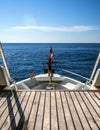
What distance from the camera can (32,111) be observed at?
4.22 metres

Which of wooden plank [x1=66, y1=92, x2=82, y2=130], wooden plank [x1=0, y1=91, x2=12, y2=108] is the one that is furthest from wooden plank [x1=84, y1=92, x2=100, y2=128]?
wooden plank [x1=0, y1=91, x2=12, y2=108]

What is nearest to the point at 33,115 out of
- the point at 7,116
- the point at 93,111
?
the point at 7,116

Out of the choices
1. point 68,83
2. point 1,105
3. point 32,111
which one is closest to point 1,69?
point 1,105

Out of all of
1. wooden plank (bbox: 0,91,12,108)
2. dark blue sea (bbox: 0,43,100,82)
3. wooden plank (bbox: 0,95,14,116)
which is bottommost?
dark blue sea (bbox: 0,43,100,82)

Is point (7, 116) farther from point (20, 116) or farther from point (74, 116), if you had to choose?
point (74, 116)

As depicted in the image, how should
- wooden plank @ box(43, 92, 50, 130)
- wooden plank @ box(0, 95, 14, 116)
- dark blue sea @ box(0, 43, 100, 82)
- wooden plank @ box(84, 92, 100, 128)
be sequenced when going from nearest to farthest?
wooden plank @ box(43, 92, 50, 130) → wooden plank @ box(84, 92, 100, 128) → wooden plank @ box(0, 95, 14, 116) → dark blue sea @ box(0, 43, 100, 82)

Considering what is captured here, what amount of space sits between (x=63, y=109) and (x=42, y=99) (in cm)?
95

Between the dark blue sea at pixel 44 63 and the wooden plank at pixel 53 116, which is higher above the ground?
the wooden plank at pixel 53 116

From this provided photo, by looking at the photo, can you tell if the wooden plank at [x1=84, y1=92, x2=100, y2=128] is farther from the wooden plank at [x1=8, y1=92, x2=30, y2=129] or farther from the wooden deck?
the wooden plank at [x1=8, y1=92, x2=30, y2=129]

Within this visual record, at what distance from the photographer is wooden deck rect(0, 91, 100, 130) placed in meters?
3.55

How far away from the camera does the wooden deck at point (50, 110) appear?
11.6ft

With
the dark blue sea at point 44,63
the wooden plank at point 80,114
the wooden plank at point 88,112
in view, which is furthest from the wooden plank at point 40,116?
the dark blue sea at point 44,63

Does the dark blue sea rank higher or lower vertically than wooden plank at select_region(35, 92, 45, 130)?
lower

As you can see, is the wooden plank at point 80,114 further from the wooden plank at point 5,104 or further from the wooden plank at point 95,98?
the wooden plank at point 5,104
